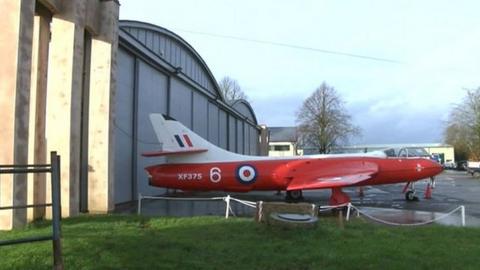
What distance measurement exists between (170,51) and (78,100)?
21.7 metres

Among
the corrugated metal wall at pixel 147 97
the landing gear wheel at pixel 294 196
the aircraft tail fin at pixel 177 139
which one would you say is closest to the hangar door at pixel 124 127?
the corrugated metal wall at pixel 147 97

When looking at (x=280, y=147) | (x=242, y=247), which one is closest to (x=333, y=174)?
(x=242, y=247)

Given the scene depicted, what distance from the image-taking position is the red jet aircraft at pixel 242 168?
2091 centimetres

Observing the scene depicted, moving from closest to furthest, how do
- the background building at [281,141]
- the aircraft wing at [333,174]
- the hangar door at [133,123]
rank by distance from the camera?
the aircraft wing at [333,174] → the hangar door at [133,123] → the background building at [281,141]

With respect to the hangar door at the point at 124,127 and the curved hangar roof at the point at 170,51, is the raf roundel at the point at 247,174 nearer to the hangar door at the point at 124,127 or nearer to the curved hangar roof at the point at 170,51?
the hangar door at the point at 124,127

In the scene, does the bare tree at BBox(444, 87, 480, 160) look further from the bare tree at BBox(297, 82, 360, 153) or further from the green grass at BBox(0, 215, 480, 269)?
the green grass at BBox(0, 215, 480, 269)

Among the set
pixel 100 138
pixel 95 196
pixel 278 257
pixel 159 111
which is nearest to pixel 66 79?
pixel 100 138

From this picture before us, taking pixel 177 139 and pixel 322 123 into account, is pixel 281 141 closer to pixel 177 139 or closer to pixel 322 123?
pixel 322 123

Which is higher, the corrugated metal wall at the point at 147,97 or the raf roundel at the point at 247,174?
the corrugated metal wall at the point at 147,97

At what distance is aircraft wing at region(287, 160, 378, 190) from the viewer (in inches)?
784

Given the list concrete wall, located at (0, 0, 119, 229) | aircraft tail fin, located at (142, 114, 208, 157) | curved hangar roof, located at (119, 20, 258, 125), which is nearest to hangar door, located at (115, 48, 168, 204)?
curved hangar roof, located at (119, 20, 258, 125)

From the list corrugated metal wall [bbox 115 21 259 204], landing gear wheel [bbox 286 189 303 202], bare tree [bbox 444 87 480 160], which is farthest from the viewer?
bare tree [bbox 444 87 480 160]

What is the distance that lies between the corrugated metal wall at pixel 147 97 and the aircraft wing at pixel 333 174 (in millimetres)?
7280

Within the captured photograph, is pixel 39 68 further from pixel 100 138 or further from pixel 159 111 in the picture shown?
pixel 159 111
